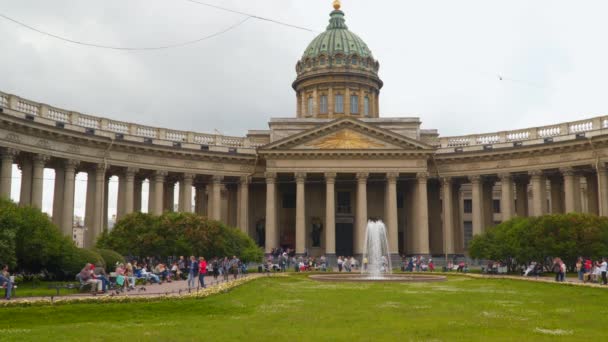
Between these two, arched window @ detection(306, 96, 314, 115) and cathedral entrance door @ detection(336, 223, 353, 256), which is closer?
cathedral entrance door @ detection(336, 223, 353, 256)

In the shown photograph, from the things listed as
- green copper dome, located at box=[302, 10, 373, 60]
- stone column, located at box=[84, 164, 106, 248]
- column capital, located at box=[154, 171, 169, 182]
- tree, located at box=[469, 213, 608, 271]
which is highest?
green copper dome, located at box=[302, 10, 373, 60]

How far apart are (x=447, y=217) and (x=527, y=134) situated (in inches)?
468

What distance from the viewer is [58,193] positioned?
53031 millimetres

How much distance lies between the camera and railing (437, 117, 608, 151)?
57656mm

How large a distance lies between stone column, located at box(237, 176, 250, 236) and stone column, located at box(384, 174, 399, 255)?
1517 cm

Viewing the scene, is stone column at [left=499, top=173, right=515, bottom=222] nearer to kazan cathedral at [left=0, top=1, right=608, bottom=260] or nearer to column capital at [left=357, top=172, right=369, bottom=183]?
kazan cathedral at [left=0, top=1, right=608, bottom=260]

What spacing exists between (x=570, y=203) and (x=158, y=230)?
128 ft

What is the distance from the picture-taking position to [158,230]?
43.5 m

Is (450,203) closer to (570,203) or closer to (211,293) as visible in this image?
(570,203)

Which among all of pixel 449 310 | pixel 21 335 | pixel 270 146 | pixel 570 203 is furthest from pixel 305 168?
pixel 21 335

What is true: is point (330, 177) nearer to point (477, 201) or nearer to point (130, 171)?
point (477, 201)

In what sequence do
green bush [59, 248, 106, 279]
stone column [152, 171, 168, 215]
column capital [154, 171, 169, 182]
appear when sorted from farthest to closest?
column capital [154, 171, 169, 182], stone column [152, 171, 168, 215], green bush [59, 248, 106, 279]

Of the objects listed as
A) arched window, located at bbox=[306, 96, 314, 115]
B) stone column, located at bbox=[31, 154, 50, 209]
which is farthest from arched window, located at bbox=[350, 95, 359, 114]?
stone column, located at bbox=[31, 154, 50, 209]

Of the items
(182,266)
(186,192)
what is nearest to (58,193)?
(186,192)
